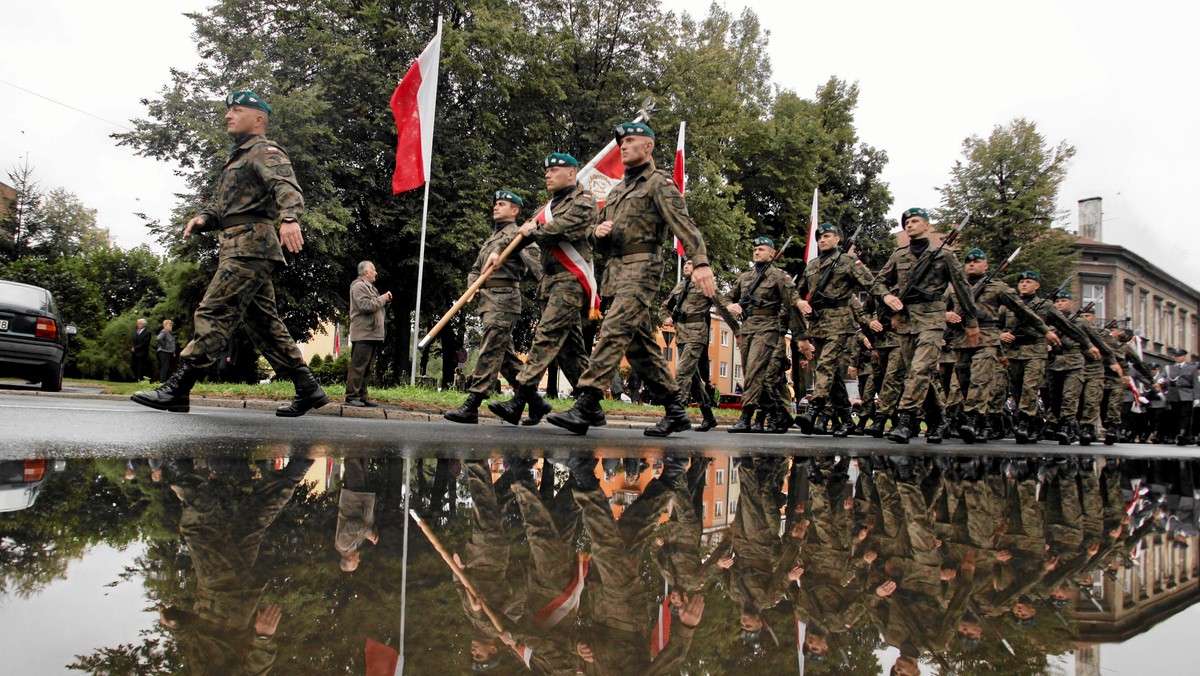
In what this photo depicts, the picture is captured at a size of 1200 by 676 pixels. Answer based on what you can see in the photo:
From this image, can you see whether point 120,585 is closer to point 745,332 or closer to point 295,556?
point 295,556

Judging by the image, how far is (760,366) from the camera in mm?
9523

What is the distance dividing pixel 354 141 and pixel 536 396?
18.5 meters

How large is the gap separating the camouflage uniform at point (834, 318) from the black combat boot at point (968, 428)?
1.44 metres

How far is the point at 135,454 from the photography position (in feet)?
11.6

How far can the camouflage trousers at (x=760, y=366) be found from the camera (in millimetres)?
9547

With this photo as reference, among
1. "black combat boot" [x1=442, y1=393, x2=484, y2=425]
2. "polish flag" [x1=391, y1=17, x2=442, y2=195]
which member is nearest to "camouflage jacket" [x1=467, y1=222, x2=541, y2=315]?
"black combat boot" [x1=442, y1=393, x2=484, y2=425]

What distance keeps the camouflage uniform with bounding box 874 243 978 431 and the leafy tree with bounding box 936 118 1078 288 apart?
1084 inches

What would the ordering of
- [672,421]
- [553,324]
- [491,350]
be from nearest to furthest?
1. [553,324]
2. [672,421]
3. [491,350]

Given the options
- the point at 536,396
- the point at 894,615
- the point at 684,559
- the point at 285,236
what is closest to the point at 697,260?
the point at 536,396

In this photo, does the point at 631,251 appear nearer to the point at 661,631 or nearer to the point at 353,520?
the point at 353,520

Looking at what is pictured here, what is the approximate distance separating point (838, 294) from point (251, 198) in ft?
23.8

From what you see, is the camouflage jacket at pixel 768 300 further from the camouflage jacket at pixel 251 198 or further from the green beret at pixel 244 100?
the green beret at pixel 244 100

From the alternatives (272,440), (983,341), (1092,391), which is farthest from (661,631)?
(1092,391)

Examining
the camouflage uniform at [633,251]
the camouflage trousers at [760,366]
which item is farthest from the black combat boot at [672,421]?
the camouflage trousers at [760,366]
